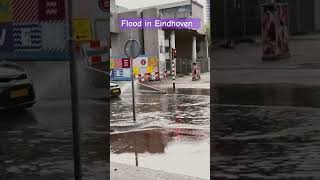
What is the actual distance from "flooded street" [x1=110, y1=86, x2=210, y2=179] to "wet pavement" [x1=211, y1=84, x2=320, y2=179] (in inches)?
111

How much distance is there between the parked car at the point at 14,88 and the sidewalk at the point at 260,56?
162cm

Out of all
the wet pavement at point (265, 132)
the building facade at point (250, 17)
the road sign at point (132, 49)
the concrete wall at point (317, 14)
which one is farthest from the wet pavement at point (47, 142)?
the road sign at point (132, 49)

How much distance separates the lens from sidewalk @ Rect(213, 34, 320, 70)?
3471mm

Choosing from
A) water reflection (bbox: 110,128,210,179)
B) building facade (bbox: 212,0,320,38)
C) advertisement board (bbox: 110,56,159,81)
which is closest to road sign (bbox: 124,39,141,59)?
water reflection (bbox: 110,128,210,179)

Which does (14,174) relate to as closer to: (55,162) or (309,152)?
(55,162)

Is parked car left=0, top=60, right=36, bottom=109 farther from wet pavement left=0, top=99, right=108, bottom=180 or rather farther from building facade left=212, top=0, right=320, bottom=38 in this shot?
building facade left=212, top=0, right=320, bottom=38

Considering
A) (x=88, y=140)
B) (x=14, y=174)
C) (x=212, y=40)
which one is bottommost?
(x=14, y=174)

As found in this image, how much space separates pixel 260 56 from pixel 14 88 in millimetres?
2063

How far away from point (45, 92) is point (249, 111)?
5.60ft

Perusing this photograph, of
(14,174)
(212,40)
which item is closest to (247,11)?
(212,40)

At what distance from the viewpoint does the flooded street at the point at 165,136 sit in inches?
312

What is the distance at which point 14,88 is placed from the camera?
179 inches

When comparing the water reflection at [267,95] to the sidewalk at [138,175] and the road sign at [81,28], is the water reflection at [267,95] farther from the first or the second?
the sidewalk at [138,175]

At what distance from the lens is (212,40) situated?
3.73m
